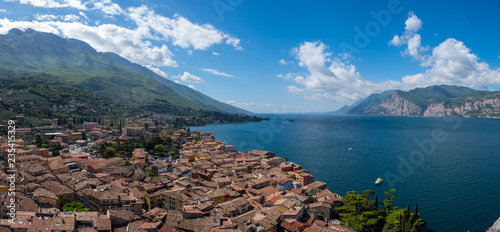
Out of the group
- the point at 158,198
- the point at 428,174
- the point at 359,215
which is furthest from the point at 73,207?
the point at 428,174

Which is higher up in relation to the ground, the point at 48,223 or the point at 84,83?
the point at 84,83

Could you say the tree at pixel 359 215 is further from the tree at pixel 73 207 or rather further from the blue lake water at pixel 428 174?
the tree at pixel 73 207

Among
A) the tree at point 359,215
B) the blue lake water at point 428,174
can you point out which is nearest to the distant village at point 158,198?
the tree at point 359,215

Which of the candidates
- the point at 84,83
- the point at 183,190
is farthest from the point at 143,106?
the point at 183,190

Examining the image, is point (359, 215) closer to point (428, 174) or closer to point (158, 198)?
point (158, 198)

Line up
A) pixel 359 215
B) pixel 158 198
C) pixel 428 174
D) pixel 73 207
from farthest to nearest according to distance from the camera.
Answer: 1. pixel 428 174
2. pixel 158 198
3. pixel 359 215
4. pixel 73 207

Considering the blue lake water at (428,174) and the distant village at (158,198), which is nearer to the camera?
the distant village at (158,198)

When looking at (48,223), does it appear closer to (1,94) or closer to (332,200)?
(332,200)

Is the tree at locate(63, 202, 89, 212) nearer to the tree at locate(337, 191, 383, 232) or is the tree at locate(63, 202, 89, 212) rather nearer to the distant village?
the distant village

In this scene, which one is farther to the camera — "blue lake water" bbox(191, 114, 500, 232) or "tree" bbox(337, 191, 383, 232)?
"blue lake water" bbox(191, 114, 500, 232)

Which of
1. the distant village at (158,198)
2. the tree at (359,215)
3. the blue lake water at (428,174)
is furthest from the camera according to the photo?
the blue lake water at (428,174)

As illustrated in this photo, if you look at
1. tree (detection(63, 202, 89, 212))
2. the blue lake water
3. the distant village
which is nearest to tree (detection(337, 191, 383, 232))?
the distant village
